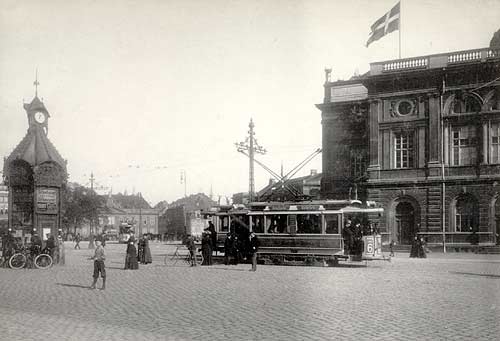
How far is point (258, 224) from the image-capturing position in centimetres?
2814

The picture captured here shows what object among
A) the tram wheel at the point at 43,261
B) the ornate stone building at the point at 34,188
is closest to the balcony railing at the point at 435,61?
the ornate stone building at the point at 34,188

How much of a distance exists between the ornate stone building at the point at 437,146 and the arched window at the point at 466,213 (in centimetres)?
6

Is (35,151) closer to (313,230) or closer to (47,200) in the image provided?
(47,200)

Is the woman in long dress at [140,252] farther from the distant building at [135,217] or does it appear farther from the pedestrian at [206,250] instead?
the distant building at [135,217]

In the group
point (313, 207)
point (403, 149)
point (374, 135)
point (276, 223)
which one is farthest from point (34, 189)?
point (403, 149)

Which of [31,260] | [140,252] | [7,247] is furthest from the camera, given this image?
[140,252]

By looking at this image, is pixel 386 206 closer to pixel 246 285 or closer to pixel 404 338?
pixel 246 285

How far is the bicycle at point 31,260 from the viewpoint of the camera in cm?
2423

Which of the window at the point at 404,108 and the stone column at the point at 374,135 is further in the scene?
the stone column at the point at 374,135

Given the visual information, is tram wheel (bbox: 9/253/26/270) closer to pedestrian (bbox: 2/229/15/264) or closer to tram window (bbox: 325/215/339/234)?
pedestrian (bbox: 2/229/15/264)

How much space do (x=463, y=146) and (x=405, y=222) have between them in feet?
19.4

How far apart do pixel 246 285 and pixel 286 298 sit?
10.8ft

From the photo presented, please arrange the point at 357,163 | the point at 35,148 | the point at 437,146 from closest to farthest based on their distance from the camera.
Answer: the point at 35,148
the point at 437,146
the point at 357,163

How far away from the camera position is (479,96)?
120 ft
